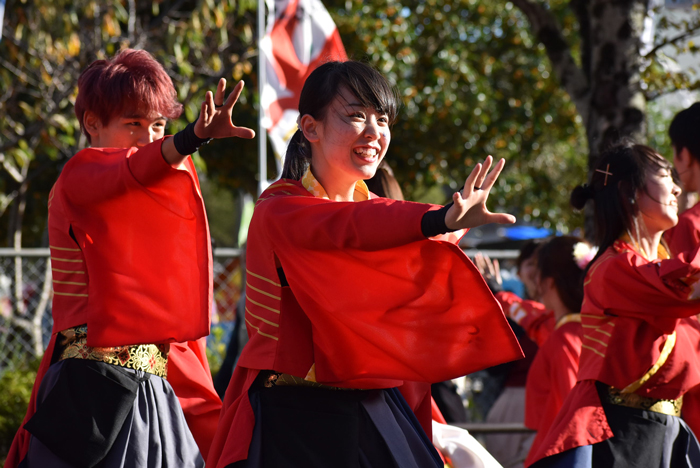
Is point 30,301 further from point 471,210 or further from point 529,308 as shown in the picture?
point 471,210

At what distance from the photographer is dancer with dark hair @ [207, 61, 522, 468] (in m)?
1.93

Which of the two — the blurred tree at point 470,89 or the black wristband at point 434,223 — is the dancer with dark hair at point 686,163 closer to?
the black wristband at point 434,223

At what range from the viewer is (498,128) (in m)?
9.70

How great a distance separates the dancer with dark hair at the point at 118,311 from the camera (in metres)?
2.44

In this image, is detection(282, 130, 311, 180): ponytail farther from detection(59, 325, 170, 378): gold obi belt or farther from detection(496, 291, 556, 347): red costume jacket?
detection(496, 291, 556, 347): red costume jacket

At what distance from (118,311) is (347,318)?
866 mm

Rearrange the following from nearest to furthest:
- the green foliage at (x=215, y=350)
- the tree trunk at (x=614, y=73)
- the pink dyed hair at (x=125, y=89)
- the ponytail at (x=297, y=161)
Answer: the ponytail at (x=297, y=161)
the pink dyed hair at (x=125, y=89)
the tree trunk at (x=614, y=73)
the green foliage at (x=215, y=350)

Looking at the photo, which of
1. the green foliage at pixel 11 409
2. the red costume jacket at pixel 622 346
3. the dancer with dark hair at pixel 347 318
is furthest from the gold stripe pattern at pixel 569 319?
the green foliage at pixel 11 409

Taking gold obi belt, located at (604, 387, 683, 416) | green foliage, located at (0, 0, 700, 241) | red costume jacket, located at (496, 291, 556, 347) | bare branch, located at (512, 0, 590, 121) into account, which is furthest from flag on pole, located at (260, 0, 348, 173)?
gold obi belt, located at (604, 387, 683, 416)

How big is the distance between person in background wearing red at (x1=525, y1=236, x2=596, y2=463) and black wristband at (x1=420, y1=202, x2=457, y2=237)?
2101mm

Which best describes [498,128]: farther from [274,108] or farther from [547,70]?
[274,108]

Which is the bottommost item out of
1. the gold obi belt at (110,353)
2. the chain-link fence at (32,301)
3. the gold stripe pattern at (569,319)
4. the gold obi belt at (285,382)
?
the chain-link fence at (32,301)

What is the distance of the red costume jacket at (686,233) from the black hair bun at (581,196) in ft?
1.21

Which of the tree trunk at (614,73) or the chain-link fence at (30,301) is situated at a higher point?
the tree trunk at (614,73)
